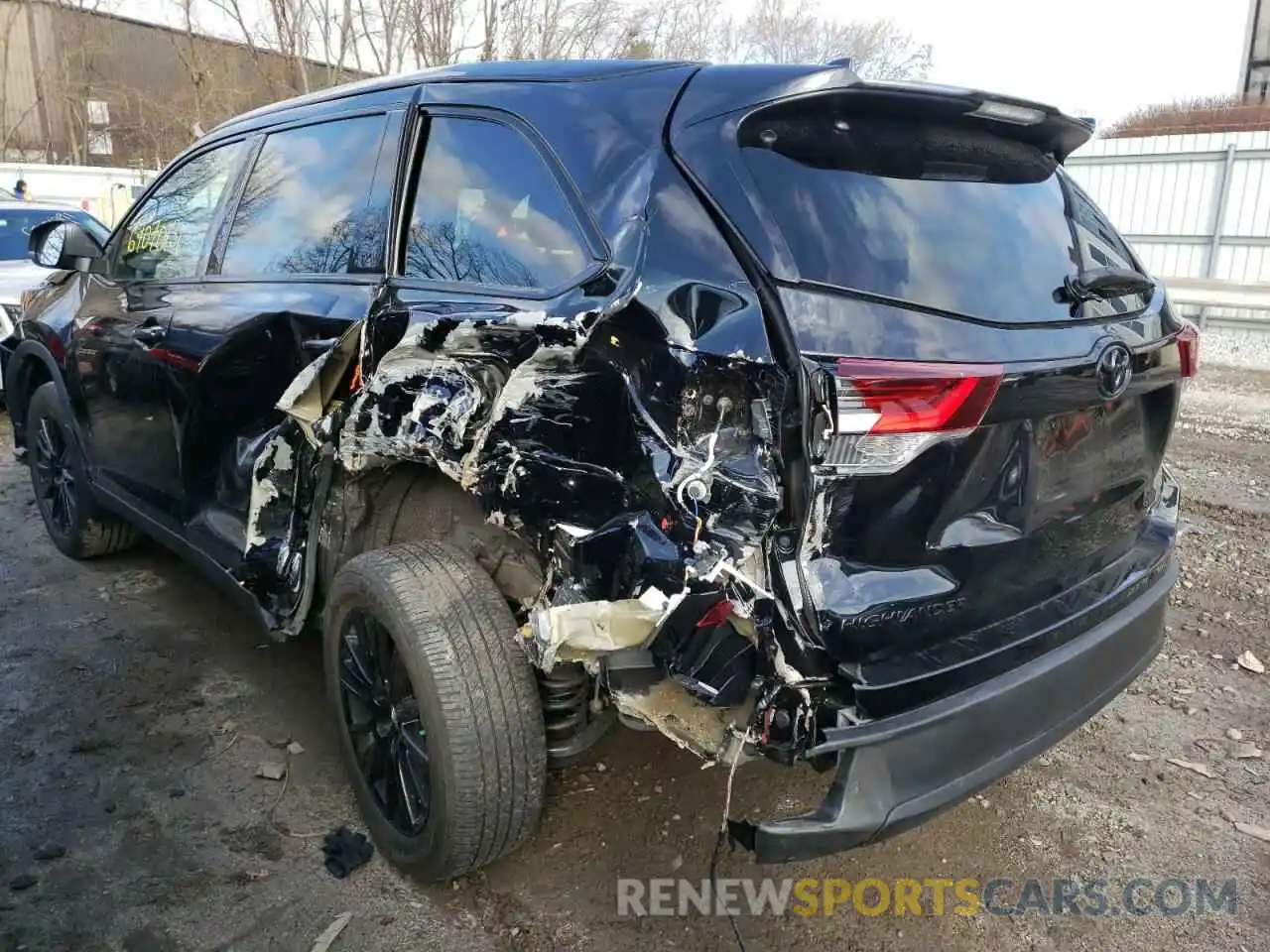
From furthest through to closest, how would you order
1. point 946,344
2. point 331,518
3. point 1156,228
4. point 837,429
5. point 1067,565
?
point 1156,228
point 331,518
point 1067,565
point 946,344
point 837,429

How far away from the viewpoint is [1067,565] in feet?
7.34

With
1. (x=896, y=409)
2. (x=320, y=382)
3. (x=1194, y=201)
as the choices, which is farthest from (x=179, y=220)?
(x=1194, y=201)

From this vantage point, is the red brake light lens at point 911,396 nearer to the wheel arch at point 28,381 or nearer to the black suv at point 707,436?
the black suv at point 707,436

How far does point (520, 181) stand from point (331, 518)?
1.18 metres

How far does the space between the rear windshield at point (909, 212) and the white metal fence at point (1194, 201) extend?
1090 centimetres

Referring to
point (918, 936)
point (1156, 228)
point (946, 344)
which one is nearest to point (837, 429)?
point (946, 344)

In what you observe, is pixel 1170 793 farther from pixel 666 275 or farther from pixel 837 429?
pixel 666 275

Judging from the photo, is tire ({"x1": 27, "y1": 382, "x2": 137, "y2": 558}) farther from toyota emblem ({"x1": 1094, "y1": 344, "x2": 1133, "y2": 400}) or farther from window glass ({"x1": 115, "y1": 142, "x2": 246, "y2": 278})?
toyota emblem ({"x1": 1094, "y1": 344, "x2": 1133, "y2": 400})

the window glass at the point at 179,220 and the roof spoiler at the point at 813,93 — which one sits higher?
the roof spoiler at the point at 813,93

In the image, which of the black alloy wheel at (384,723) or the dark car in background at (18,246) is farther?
the dark car in background at (18,246)

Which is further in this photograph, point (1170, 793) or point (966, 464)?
point (1170, 793)

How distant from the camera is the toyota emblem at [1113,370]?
209cm

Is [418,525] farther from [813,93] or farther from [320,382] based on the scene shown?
[813,93]

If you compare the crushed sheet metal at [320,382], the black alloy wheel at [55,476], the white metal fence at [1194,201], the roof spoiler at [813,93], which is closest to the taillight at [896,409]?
the roof spoiler at [813,93]
